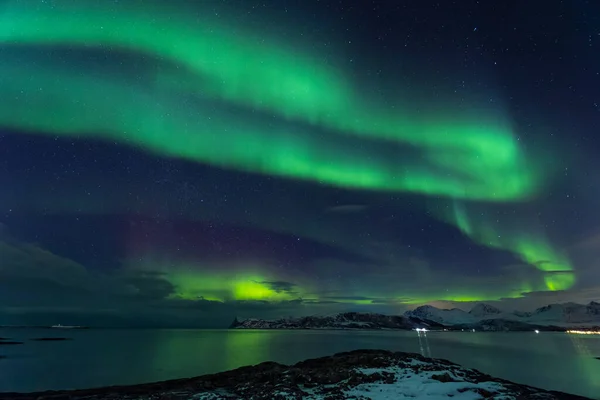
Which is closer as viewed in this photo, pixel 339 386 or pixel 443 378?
pixel 339 386

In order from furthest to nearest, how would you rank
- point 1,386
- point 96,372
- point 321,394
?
point 96,372 → point 1,386 → point 321,394

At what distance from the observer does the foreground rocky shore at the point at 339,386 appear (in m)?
30.5

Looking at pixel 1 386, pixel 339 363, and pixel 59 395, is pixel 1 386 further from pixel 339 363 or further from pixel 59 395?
pixel 339 363

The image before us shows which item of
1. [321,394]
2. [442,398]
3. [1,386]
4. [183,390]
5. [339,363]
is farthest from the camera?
[1,386]

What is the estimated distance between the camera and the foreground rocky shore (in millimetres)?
30469

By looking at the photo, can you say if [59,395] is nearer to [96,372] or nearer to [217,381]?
[217,381]

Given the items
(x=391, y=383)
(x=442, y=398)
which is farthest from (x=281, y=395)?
(x=442, y=398)

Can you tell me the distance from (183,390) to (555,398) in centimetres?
3379

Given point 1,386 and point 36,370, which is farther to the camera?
point 36,370

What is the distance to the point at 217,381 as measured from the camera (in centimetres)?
4078

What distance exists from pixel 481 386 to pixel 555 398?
7587 mm

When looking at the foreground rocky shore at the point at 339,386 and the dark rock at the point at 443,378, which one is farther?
the dark rock at the point at 443,378

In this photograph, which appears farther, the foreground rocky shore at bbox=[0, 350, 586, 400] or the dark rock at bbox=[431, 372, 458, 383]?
the dark rock at bbox=[431, 372, 458, 383]

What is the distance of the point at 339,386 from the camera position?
109ft
